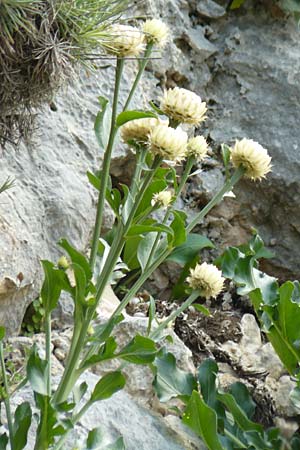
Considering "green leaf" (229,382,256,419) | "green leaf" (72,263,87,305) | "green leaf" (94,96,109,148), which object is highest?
"green leaf" (94,96,109,148)

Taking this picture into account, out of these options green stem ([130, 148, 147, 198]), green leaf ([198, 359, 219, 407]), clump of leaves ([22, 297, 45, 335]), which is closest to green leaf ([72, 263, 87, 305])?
green stem ([130, 148, 147, 198])

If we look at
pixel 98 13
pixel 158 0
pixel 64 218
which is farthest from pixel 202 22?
pixel 98 13

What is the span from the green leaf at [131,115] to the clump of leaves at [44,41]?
0.25 m

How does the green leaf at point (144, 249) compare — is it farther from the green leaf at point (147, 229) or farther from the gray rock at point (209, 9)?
the gray rock at point (209, 9)

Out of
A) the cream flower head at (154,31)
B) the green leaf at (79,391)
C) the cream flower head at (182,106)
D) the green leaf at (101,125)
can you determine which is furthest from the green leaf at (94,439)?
the cream flower head at (154,31)

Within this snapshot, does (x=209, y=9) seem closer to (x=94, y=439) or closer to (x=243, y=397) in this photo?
(x=243, y=397)

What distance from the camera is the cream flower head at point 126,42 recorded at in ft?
5.47

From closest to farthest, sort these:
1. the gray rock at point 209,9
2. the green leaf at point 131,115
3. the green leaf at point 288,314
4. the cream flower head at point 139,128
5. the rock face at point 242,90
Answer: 1. the green leaf at point 131,115
2. the cream flower head at point 139,128
3. the green leaf at point 288,314
4. the rock face at point 242,90
5. the gray rock at point 209,9

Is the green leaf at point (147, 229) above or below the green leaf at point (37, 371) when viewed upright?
above

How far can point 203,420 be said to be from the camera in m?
1.98

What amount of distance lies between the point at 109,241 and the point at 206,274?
13.8 inches

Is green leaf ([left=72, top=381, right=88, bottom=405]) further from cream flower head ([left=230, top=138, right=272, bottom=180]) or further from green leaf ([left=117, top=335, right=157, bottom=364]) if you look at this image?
cream flower head ([left=230, top=138, right=272, bottom=180])

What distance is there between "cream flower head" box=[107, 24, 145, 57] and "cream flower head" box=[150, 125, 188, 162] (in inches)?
8.3

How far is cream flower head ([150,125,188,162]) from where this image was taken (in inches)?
60.3
